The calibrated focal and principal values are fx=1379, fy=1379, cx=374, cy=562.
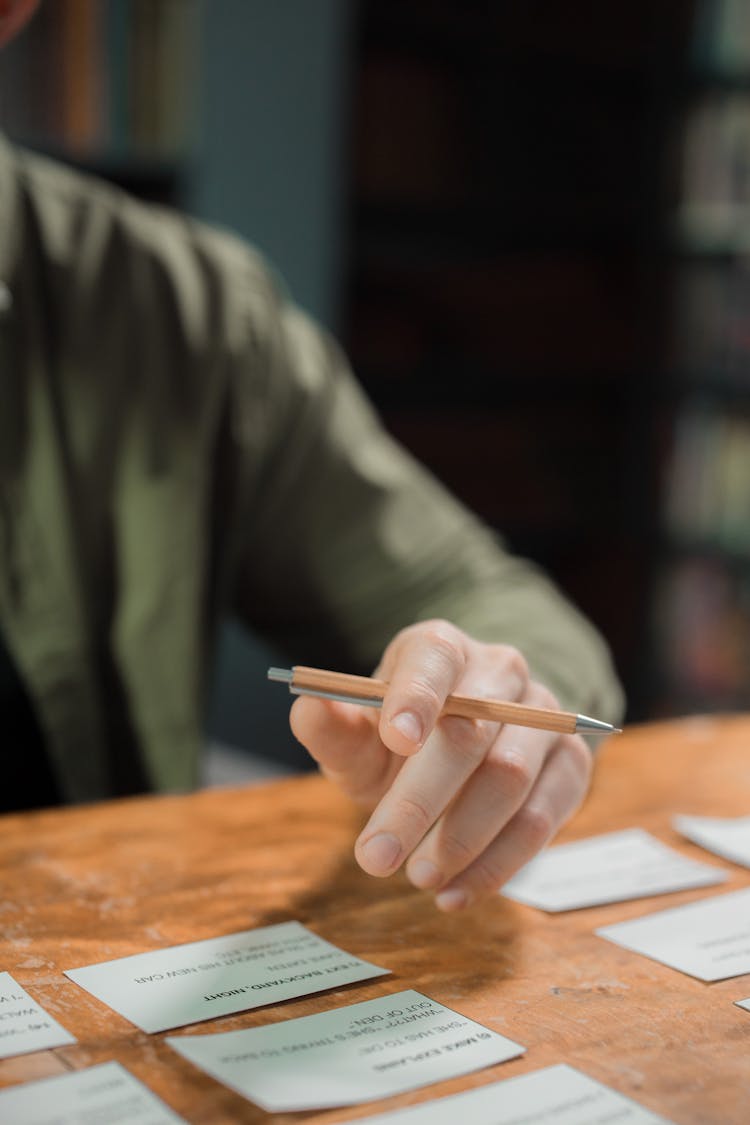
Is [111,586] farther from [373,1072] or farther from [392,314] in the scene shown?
[392,314]

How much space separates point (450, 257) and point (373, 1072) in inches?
110

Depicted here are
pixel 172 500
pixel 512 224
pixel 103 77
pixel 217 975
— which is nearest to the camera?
pixel 217 975

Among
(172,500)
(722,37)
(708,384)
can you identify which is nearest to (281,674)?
(172,500)

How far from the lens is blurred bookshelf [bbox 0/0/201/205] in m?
2.60

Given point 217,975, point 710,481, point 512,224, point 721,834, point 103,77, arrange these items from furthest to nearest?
point 710,481 → point 512,224 → point 103,77 → point 721,834 → point 217,975

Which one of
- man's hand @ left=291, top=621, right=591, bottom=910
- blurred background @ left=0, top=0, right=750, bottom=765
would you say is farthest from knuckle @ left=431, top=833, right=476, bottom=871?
blurred background @ left=0, top=0, right=750, bottom=765

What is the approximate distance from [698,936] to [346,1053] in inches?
9.1

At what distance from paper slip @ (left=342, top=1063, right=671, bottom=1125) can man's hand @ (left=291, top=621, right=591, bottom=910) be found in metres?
0.16

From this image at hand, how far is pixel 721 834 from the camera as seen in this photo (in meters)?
0.88

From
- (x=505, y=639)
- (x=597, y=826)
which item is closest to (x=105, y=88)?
(x=505, y=639)

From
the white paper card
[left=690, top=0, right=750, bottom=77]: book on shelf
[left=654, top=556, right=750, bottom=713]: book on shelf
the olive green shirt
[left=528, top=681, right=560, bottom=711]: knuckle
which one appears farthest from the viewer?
[left=654, top=556, right=750, bottom=713]: book on shelf

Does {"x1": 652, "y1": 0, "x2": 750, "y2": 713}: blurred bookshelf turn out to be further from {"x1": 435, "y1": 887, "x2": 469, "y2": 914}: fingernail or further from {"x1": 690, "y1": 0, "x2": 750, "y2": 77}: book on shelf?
{"x1": 435, "y1": 887, "x2": 469, "y2": 914}: fingernail

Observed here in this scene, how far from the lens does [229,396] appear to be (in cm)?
134

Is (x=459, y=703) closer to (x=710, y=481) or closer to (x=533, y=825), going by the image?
(x=533, y=825)
